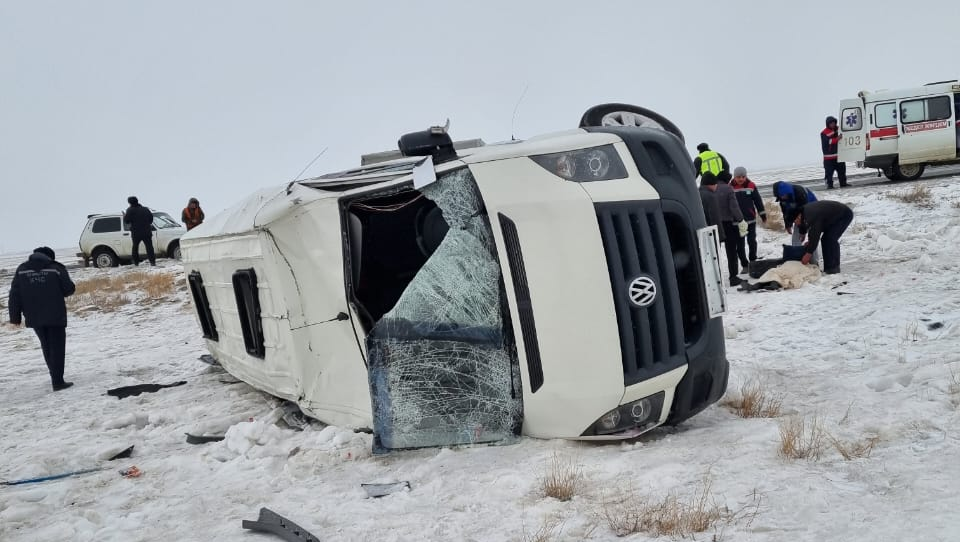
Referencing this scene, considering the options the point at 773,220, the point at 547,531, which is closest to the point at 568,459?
the point at 547,531

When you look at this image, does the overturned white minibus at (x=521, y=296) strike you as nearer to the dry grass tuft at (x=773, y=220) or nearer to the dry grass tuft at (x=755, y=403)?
the dry grass tuft at (x=755, y=403)

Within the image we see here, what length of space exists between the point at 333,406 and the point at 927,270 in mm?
6735

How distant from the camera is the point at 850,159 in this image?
1711 cm

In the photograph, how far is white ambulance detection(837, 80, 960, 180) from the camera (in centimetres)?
1664

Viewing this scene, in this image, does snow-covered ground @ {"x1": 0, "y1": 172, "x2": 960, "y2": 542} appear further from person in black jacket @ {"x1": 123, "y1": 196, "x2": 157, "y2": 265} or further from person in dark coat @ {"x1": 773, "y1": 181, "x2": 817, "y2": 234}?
person in black jacket @ {"x1": 123, "y1": 196, "x2": 157, "y2": 265}

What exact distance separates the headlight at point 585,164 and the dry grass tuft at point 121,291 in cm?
1284

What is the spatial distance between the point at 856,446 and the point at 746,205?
7007 millimetres

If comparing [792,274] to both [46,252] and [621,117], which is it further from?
[46,252]

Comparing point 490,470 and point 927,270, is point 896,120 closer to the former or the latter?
point 927,270

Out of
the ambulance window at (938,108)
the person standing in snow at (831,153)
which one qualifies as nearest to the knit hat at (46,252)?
the person standing in snow at (831,153)

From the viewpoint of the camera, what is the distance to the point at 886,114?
17.0 metres

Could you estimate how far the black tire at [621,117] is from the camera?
182 inches

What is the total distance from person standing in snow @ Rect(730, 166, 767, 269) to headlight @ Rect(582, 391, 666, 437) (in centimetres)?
645

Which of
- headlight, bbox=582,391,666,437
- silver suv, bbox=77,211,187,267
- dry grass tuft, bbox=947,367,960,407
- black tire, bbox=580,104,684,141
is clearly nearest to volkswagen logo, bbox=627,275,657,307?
headlight, bbox=582,391,666,437
